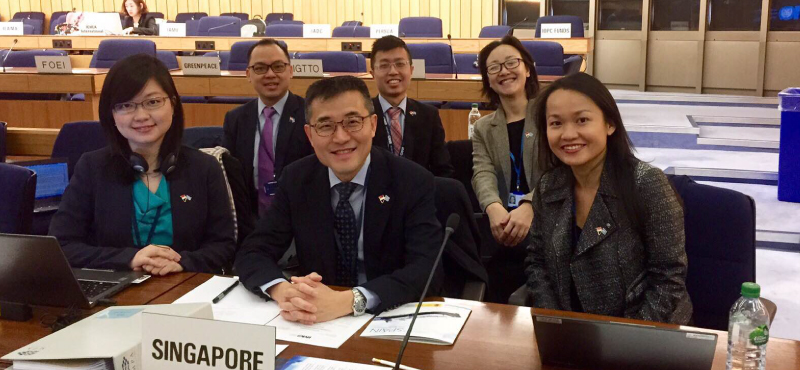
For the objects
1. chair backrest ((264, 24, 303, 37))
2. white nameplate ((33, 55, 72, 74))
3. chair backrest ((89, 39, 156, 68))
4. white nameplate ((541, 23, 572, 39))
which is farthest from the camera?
chair backrest ((264, 24, 303, 37))

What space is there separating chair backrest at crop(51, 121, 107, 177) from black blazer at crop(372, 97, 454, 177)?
120 centimetres

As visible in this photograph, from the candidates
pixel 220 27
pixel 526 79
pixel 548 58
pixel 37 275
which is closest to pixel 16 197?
pixel 37 275

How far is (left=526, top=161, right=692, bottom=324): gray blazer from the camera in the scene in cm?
178

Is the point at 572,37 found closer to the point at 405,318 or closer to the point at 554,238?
the point at 554,238

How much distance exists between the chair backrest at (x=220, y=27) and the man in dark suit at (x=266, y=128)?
650 centimetres

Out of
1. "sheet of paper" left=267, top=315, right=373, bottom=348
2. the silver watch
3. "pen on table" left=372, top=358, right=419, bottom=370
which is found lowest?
"sheet of paper" left=267, top=315, right=373, bottom=348

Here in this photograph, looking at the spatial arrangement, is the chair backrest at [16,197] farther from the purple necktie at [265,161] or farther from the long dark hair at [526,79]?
the long dark hair at [526,79]

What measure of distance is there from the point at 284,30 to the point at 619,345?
27.5ft

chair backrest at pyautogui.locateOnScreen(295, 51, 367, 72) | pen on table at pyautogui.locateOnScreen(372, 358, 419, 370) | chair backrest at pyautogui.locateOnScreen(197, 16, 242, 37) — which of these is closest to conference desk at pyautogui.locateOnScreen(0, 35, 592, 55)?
chair backrest at pyautogui.locateOnScreen(197, 16, 242, 37)

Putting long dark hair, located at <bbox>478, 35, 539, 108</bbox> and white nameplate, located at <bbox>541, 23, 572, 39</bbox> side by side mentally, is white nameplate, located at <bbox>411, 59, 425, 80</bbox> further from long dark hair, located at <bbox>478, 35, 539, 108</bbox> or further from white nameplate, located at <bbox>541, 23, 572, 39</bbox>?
white nameplate, located at <bbox>541, 23, 572, 39</bbox>

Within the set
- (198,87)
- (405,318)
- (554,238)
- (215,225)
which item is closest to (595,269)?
(554,238)

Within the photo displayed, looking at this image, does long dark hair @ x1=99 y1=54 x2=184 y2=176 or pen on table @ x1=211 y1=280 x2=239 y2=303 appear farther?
long dark hair @ x1=99 y1=54 x2=184 y2=176

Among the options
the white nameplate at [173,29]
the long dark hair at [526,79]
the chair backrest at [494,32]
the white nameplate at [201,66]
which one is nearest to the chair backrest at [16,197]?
the long dark hair at [526,79]

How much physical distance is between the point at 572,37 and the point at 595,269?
241 inches
